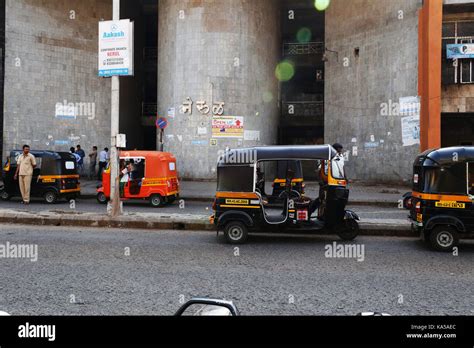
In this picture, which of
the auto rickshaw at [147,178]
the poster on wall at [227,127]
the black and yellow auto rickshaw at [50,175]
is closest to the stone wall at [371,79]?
the poster on wall at [227,127]

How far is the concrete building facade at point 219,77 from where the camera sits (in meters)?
22.4

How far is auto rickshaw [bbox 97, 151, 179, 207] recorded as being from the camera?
593 inches

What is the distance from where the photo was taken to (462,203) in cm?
810

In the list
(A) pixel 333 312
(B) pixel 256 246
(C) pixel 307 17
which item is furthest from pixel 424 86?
(A) pixel 333 312

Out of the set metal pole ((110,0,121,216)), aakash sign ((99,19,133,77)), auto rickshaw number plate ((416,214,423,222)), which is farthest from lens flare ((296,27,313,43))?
auto rickshaw number plate ((416,214,423,222))

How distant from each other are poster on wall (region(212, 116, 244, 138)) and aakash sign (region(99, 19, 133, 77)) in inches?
515

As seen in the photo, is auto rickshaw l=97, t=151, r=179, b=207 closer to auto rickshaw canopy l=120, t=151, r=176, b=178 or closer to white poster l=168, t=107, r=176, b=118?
auto rickshaw canopy l=120, t=151, r=176, b=178

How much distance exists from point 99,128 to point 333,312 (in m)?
24.3

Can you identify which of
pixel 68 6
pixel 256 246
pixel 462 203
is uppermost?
pixel 68 6

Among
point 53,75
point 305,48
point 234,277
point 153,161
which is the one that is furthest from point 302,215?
point 305,48

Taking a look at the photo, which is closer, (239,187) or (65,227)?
(239,187)

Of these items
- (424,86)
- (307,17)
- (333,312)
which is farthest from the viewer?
(307,17)
